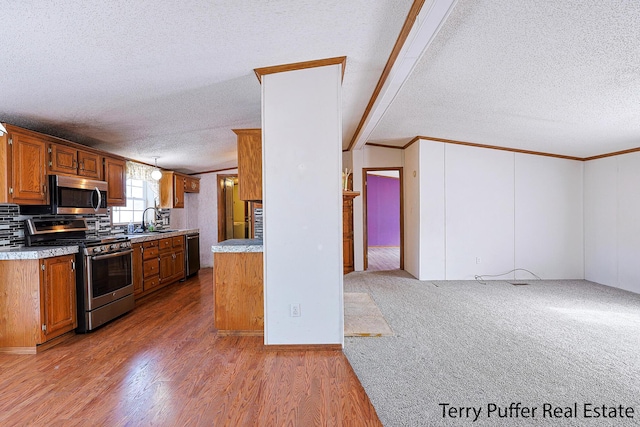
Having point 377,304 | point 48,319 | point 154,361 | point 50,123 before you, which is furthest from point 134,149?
point 377,304

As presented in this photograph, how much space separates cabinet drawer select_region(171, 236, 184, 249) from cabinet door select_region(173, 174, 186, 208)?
2.46 ft

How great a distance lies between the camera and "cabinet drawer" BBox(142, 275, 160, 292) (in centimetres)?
424

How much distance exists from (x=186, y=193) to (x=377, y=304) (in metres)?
4.79

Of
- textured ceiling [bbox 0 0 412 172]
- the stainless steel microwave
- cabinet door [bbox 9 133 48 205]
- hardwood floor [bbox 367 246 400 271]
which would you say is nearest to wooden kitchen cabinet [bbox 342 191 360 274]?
hardwood floor [bbox 367 246 400 271]

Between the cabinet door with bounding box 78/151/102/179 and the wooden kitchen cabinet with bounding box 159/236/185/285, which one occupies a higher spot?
the cabinet door with bounding box 78/151/102/179

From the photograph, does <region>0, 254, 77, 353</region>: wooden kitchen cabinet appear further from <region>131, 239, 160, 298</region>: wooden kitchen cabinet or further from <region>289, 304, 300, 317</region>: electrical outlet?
<region>289, 304, 300, 317</region>: electrical outlet

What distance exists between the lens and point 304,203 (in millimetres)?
2662

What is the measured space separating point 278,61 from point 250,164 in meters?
1.06

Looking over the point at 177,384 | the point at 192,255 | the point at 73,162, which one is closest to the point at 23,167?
the point at 73,162

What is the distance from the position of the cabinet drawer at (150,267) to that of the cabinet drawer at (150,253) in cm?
6

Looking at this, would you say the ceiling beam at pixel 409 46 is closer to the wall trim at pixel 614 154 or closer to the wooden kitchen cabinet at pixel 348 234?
the wooden kitchen cabinet at pixel 348 234

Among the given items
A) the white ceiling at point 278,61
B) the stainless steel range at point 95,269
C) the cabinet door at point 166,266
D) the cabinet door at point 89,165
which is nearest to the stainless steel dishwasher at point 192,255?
the cabinet door at point 166,266

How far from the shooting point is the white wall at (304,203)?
2.66 m

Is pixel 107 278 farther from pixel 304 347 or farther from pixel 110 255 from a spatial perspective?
pixel 304 347
